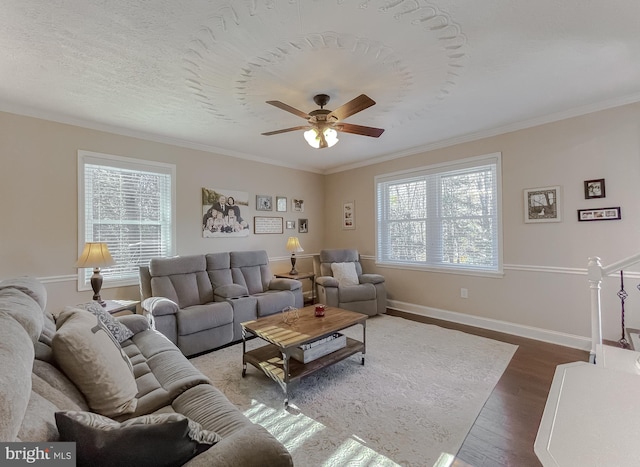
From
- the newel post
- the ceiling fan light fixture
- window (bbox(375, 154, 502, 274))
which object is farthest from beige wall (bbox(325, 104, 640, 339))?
the ceiling fan light fixture

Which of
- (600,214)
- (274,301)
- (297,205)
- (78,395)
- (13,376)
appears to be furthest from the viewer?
(297,205)

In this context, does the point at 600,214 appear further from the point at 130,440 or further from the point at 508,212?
the point at 130,440

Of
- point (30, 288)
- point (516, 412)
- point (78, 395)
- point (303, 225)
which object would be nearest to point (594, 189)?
point (516, 412)

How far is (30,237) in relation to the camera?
117 inches

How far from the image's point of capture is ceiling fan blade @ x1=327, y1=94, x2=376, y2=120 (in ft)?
6.88

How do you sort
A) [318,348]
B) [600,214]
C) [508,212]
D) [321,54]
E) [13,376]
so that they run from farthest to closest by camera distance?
[508,212] < [600,214] < [318,348] < [321,54] < [13,376]

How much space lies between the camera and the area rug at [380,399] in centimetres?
176

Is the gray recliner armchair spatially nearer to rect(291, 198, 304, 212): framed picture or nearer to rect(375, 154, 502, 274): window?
rect(375, 154, 502, 274): window

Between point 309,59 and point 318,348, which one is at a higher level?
point 309,59

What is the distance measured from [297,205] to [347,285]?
190 centimetres

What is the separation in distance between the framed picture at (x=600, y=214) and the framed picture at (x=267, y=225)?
4.15 meters

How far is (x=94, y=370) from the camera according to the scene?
1.28 m

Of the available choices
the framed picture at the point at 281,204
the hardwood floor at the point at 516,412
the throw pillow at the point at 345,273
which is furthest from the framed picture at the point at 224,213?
the hardwood floor at the point at 516,412

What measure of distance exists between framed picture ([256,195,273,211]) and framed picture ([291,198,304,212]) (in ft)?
1.62
